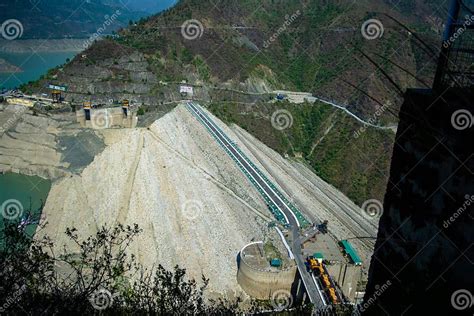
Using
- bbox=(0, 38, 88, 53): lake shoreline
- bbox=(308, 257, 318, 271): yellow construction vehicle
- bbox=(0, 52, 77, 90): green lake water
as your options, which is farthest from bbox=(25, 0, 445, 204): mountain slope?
bbox=(0, 38, 88, 53): lake shoreline

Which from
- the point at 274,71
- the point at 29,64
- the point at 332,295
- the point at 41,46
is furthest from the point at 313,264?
the point at 41,46

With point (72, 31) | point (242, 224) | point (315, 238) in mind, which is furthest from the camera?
point (72, 31)

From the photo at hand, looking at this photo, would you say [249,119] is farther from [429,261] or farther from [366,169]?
[429,261]

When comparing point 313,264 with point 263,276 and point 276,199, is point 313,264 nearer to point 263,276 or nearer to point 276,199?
point 263,276

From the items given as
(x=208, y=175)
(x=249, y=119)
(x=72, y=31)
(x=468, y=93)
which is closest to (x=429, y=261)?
(x=468, y=93)

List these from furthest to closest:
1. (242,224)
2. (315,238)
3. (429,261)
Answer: (242,224) < (315,238) < (429,261)

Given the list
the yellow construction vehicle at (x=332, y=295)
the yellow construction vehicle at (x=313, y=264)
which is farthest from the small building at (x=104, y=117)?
the yellow construction vehicle at (x=332, y=295)

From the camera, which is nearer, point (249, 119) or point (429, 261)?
point (429, 261)

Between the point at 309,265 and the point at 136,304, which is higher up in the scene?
the point at 309,265

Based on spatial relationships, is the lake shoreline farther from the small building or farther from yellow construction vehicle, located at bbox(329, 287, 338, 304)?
yellow construction vehicle, located at bbox(329, 287, 338, 304)

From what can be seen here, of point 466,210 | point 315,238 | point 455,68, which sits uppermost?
point 315,238
